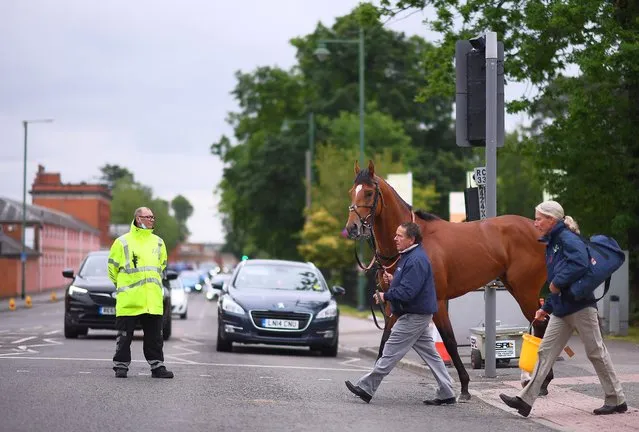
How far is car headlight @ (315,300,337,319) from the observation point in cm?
2114

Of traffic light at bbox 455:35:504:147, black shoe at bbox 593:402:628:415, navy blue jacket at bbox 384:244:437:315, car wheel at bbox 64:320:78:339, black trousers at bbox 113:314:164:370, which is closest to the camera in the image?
black shoe at bbox 593:402:628:415

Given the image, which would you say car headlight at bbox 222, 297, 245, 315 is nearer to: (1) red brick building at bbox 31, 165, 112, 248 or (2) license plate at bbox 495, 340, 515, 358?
(2) license plate at bbox 495, 340, 515, 358

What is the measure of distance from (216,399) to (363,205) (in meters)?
2.87

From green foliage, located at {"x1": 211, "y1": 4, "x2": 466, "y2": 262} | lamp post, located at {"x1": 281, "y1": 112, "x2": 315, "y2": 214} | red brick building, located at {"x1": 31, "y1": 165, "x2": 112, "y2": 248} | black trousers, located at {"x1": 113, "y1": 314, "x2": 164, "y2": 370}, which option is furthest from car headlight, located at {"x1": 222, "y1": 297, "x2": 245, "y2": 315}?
red brick building, located at {"x1": 31, "y1": 165, "x2": 112, "y2": 248}

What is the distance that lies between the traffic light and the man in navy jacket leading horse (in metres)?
3.89

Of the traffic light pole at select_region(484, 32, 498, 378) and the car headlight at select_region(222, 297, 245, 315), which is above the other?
the traffic light pole at select_region(484, 32, 498, 378)

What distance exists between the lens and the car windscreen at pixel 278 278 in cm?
2223

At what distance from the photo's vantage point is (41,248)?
358 feet

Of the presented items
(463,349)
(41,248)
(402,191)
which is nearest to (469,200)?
(463,349)

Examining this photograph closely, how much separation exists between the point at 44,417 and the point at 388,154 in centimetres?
5141

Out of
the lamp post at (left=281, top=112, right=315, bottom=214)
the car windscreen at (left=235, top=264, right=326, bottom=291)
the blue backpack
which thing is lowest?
the car windscreen at (left=235, top=264, right=326, bottom=291)

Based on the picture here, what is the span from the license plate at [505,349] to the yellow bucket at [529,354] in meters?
4.95

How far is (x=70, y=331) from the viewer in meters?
24.3

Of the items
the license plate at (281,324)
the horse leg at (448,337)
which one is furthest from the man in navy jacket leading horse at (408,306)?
the license plate at (281,324)
